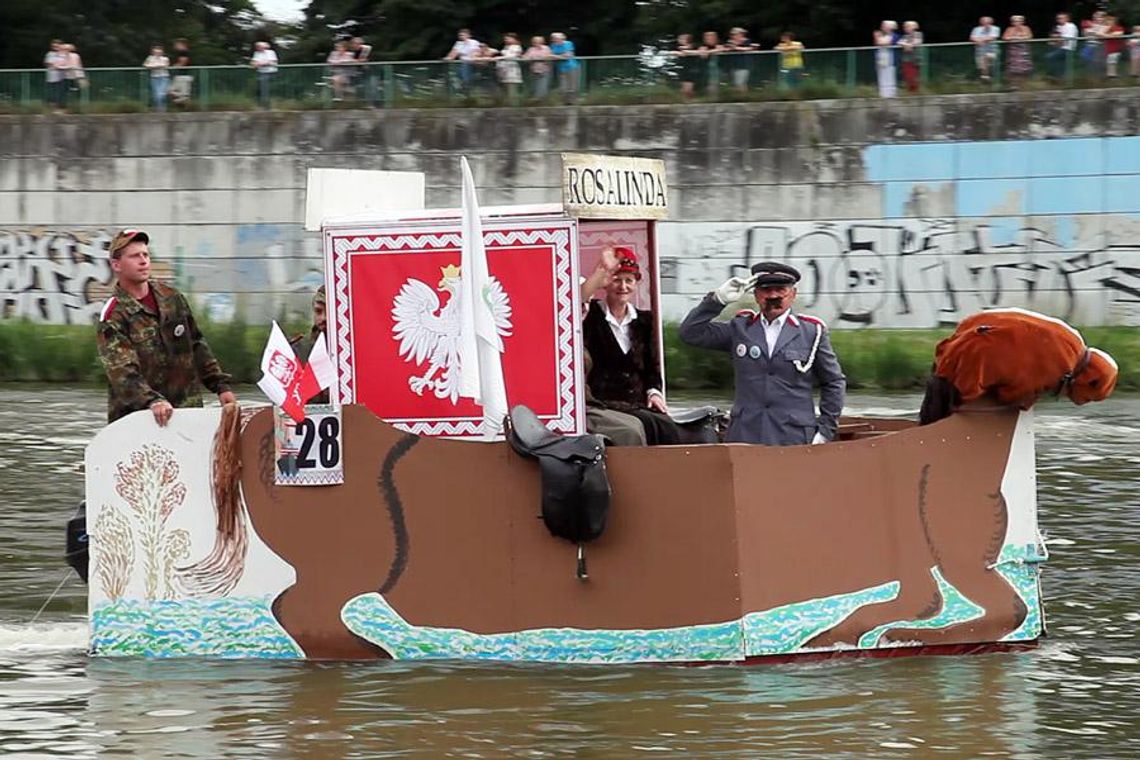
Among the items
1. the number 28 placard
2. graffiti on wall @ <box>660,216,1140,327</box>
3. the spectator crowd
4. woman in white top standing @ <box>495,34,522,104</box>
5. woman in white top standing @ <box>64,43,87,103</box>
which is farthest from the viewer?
woman in white top standing @ <box>64,43,87,103</box>

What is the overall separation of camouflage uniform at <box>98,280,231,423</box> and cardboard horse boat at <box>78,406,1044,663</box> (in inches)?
10.5

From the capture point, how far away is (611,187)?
9.86 metres

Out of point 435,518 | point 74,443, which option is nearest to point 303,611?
point 435,518

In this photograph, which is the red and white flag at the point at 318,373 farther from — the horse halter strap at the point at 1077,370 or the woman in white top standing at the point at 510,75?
the woman in white top standing at the point at 510,75

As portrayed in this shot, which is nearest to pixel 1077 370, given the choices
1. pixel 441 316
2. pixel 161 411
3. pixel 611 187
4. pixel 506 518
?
pixel 611 187

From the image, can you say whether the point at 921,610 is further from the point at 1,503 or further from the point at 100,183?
the point at 100,183

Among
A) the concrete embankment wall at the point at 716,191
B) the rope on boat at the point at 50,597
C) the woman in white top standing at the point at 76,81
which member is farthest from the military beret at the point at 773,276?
the woman in white top standing at the point at 76,81

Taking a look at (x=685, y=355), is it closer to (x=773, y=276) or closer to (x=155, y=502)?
(x=773, y=276)

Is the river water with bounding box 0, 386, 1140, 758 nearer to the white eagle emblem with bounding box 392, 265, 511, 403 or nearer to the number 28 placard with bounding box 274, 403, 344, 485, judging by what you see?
the number 28 placard with bounding box 274, 403, 344, 485

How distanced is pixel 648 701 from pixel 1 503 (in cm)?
832

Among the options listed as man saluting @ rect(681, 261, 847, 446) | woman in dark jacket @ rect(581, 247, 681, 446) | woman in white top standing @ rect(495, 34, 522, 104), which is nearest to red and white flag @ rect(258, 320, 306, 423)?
woman in dark jacket @ rect(581, 247, 681, 446)

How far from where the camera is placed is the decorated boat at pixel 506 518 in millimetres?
9359

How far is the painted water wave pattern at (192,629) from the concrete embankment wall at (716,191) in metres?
21.8

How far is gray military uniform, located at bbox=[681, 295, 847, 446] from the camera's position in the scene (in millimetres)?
10055
